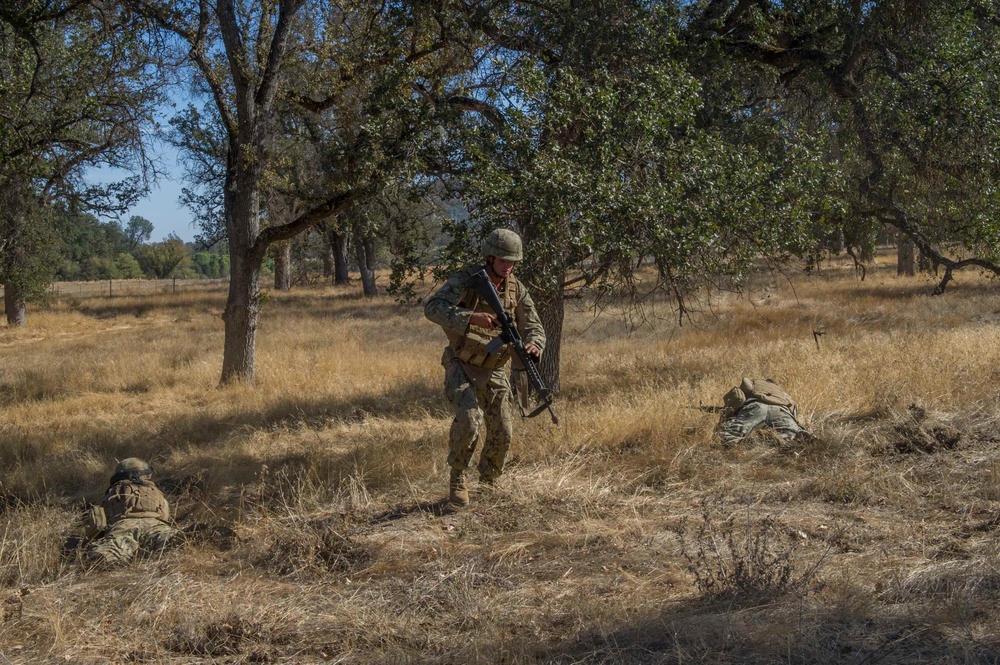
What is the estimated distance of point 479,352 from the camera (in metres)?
5.59

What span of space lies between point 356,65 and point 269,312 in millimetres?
15513

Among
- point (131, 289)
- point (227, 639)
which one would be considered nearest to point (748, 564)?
point (227, 639)

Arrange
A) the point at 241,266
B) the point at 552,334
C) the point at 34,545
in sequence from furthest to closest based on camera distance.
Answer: the point at 241,266, the point at 552,334, the point at 34,545

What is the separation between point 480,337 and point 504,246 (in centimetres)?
61

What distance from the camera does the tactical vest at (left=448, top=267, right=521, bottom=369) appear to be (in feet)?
18.3

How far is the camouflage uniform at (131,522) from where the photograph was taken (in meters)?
5.23

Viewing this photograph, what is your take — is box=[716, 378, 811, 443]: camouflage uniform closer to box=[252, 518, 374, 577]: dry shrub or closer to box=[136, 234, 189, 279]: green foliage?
box=[252, 518, 374, 577]: dry shrub

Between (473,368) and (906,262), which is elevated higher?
(906,262)

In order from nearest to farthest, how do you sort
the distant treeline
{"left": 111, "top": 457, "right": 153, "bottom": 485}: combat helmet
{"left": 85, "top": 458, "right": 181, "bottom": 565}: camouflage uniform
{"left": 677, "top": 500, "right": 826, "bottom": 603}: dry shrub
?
{"left": 677, "top": 500, "right": 826, "bottom": 603}: dry shrub
{"left": 85, "top": 458, "right": 181, "bottom": 565}: camouflage uniform
{"left": 111, "top": 457, "right": 153, "bottom": 485}: combat helmet
the distant treeline

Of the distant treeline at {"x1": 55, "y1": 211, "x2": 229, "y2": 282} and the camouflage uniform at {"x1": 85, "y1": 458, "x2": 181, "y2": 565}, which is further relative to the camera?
the distant treeline at {"x1": 55, "y1": 211, "x2": 229, "y2": 282}

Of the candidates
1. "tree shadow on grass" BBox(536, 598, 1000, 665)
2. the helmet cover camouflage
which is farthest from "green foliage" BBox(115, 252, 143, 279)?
"tree shadow on grass" BBox(536, 598, 1000, 665)

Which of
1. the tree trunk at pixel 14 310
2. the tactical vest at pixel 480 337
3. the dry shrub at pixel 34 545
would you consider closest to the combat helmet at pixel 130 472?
the dry shrub at pixel 34 545

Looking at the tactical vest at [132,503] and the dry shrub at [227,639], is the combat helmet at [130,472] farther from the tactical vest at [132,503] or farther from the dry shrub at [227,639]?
the dry shrub at [227,639]

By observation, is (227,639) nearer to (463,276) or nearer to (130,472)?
(130,472)
